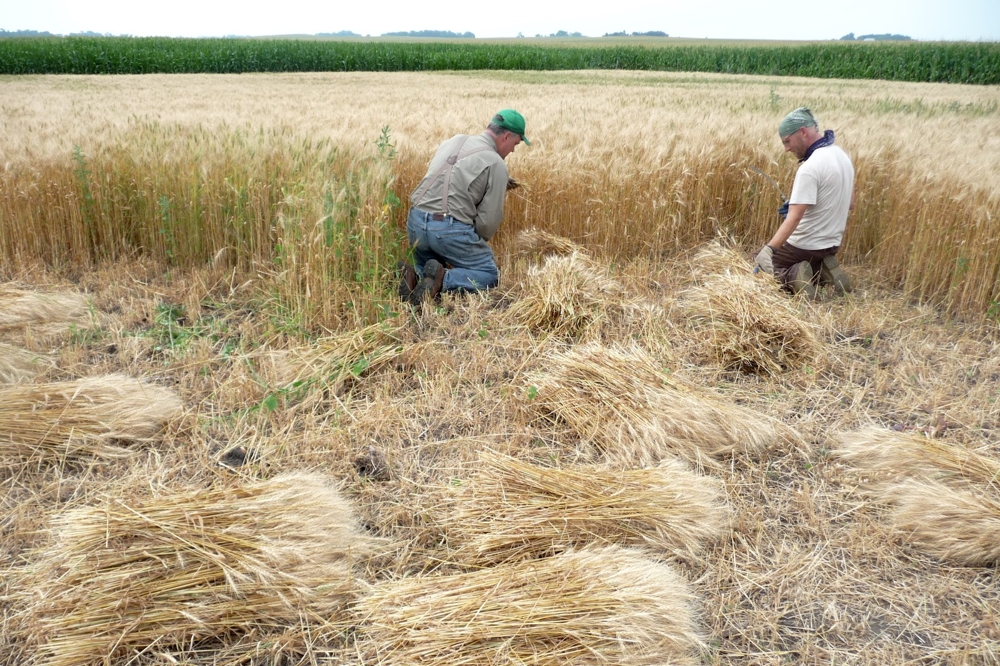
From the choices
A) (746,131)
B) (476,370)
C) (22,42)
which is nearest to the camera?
(476,370)

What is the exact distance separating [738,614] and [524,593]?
73 cm

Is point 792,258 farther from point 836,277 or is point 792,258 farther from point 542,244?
point 542,244

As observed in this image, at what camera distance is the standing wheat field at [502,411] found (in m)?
2.07

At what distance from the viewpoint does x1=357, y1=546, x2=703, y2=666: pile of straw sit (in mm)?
1892

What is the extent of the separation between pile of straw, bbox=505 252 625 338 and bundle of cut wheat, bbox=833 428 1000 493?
1.58m

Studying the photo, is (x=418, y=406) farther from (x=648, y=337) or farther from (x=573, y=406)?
(x=648, y=337)

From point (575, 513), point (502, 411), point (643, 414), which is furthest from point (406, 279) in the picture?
point (575, 513)

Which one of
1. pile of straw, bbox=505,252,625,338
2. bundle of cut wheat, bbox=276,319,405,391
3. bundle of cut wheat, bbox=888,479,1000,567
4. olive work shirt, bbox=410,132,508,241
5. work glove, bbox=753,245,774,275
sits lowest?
bundle of cut wheat, bbox=888,479,1000,567

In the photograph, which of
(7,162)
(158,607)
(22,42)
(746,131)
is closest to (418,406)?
(158,607)

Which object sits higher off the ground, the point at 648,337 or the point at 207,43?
the point at 207,43

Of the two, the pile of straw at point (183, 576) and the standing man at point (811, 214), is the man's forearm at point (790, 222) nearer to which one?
the standing man at point (811, 214)

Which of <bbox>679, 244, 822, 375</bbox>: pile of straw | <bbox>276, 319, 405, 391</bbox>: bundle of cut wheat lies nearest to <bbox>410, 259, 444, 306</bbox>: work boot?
<bbox>276, 319, 405, 391</bbox>: bundle of cut wheat

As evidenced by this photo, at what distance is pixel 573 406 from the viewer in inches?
126

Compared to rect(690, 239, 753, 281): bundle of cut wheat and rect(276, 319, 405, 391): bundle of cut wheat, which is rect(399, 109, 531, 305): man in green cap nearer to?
rect(276, 319, 405, 391): bundle of cut wheat
